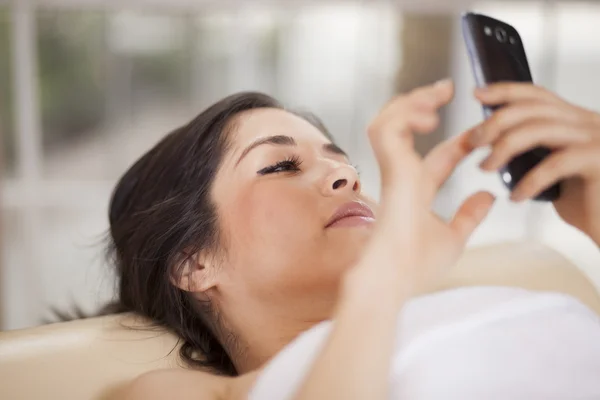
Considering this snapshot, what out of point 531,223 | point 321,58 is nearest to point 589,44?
point 531,223

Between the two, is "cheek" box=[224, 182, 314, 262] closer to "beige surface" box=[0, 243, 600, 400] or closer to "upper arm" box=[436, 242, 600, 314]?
"beige surface" box=[0, 243, 600, 400]

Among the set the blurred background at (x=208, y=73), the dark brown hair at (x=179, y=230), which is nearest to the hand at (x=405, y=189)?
the dark brown hair at (x=179, y=230)

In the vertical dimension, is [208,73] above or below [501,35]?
below

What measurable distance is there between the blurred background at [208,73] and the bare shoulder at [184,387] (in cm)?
302

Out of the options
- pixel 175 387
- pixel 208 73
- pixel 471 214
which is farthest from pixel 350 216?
pixel 208 73

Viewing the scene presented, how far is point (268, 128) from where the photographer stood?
1092 millimetres

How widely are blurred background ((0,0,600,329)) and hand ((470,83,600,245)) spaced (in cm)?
317

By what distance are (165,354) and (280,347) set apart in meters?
0.20

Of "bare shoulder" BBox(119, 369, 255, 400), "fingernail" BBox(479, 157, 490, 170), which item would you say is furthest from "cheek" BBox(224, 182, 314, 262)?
"fingernail" BBox(479, 157, 490, 170)

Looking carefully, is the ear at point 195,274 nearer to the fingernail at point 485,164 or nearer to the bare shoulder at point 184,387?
the bare shoulder at point 184,387

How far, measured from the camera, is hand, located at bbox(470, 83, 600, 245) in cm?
71

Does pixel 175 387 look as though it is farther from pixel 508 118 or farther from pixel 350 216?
pixel 508 118

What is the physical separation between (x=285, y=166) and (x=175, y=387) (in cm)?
41

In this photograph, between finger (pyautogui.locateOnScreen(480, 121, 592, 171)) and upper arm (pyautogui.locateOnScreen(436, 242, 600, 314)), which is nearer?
finger (pyautogui.locateOnScreen(480, 121, 592, 171))
